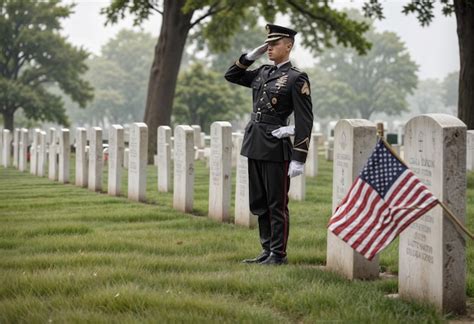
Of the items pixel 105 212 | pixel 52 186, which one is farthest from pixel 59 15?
pixel 105 212

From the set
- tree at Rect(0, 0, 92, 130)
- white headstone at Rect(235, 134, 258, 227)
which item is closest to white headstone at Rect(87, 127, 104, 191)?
white headstone at Rect(235, 134, 258, 227)

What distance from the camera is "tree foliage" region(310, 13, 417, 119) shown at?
7050 centimetres

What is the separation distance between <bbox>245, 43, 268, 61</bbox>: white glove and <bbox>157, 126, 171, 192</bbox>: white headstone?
23.9 ft

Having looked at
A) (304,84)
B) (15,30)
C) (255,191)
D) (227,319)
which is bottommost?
(227,319)

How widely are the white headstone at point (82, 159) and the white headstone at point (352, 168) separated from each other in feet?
32.7

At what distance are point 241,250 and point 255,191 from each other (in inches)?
31.1

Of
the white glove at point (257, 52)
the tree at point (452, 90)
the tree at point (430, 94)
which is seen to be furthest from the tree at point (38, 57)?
the tree at point (430, 94)

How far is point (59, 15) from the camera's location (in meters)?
39.5

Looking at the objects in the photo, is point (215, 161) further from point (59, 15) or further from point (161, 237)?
point (59, 15)

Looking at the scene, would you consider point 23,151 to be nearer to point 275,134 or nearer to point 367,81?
point 275,134

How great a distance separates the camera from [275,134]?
6.95 m

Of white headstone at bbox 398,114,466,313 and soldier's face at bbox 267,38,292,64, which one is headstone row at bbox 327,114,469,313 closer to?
white headstone at bbox 398,114,466,313

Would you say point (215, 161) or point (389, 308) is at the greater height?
point (215, 161)

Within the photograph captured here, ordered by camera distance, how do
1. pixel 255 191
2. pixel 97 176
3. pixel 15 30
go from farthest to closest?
1. pixel 15 30
2. pixel 97 176
3. pixel 255 191
